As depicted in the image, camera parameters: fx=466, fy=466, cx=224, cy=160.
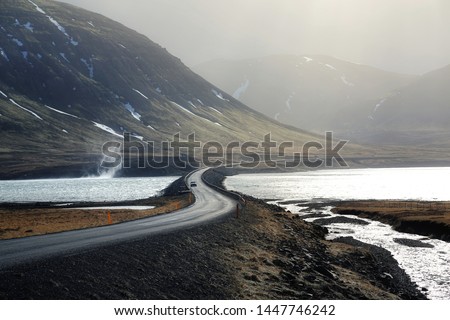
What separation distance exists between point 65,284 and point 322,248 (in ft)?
92.8

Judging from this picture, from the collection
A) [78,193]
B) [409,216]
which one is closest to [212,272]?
[409,216]

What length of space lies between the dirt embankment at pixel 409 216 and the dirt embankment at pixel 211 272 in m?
17.7

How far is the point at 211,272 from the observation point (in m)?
26.0

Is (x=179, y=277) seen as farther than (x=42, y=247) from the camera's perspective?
No

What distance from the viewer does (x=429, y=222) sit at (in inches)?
2334

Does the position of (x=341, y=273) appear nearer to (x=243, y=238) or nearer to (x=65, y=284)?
(x=243, y=238)

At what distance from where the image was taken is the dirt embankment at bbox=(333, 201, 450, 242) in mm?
56812

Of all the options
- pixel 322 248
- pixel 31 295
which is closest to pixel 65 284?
pixel 31 295

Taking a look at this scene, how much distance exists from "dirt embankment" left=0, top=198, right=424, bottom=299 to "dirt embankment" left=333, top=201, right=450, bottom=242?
58.0ft

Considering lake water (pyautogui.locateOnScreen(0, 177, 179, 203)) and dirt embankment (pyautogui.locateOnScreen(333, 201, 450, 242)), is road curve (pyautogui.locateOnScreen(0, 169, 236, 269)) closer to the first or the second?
dirt embankment (pyautogui.locateOnScreen(333, 201, 450, 242))

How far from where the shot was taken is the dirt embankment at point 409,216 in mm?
56812

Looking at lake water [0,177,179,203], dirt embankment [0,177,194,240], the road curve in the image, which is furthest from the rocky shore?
lake water [0,177,179,203]

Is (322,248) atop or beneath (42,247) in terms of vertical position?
beneath

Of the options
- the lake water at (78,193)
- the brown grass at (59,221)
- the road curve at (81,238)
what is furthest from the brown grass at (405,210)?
the lake water at (78,193)
